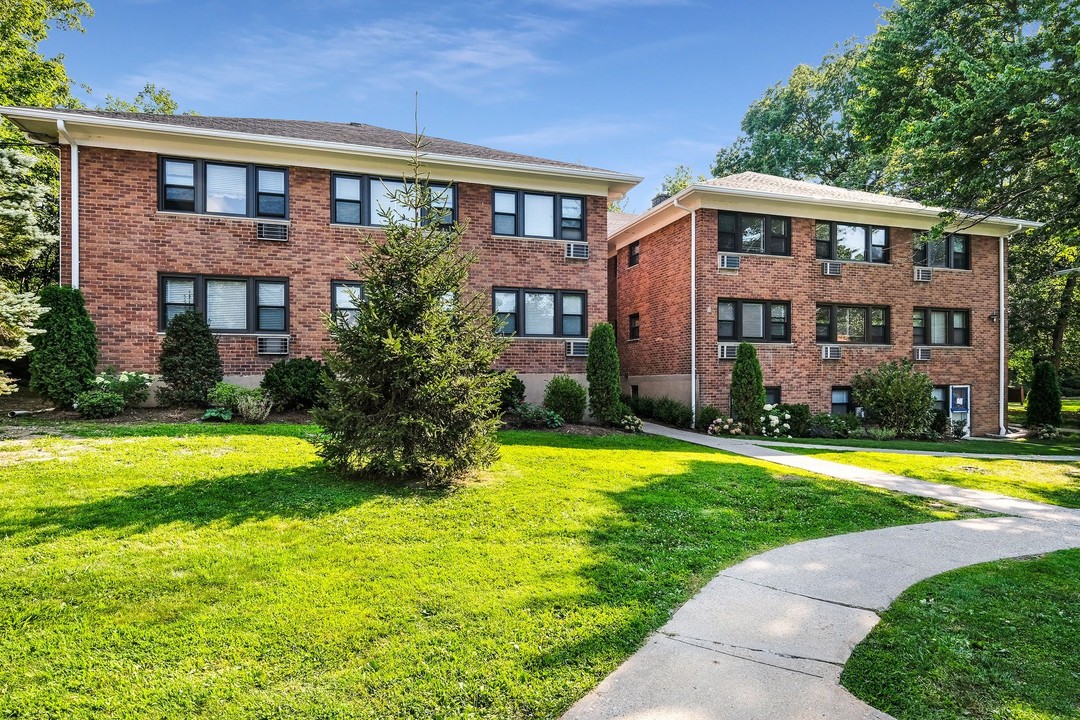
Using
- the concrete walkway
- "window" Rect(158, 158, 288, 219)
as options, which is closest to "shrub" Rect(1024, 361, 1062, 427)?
the concrete walkway

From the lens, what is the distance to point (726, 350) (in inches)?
616

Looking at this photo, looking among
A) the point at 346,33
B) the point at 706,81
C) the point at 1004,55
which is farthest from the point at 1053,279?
the point at 346,33

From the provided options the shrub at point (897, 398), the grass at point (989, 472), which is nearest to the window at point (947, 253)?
the shrub at point (897, 398)

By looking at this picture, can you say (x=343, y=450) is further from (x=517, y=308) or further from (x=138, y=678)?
(x=517, y=308)

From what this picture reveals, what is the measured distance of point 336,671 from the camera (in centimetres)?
294

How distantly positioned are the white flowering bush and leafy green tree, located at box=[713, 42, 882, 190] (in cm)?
2062

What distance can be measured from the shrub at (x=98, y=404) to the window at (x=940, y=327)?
20.9 metres

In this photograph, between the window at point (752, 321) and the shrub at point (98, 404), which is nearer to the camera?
the shrub at point (98, 404)

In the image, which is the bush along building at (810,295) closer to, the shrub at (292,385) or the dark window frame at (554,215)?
the dark window frame at (554,215)

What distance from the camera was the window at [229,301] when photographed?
1266 cm

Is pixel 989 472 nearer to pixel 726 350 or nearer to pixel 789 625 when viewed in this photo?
pixel 726 350

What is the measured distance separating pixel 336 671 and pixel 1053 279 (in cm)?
3366

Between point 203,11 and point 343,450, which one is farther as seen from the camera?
point 203,11

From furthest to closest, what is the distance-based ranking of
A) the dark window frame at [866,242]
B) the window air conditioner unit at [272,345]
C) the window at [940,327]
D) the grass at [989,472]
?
1. the window at [940,327]
2. the dark window frame at [866,242]
3. the window air conditioner unit at [272,345]
4. the grass at [989,472]
